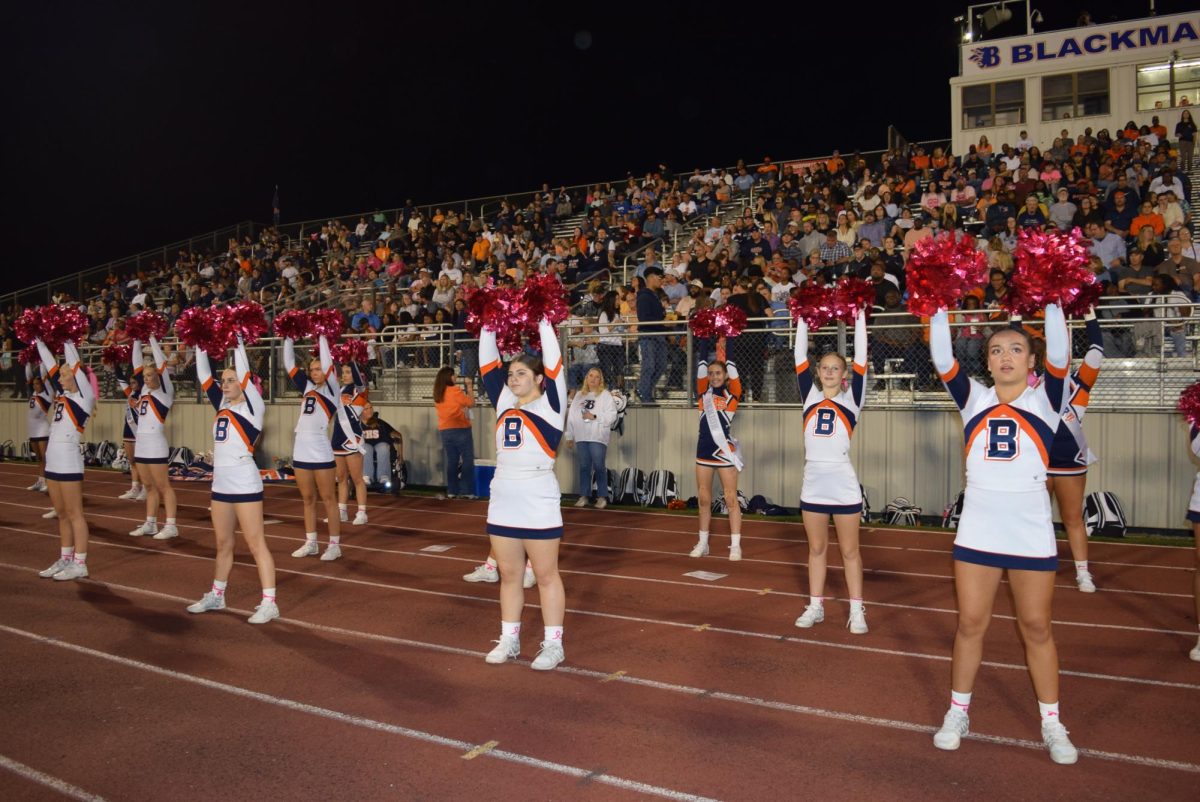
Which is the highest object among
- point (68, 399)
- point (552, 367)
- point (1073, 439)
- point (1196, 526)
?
point (552, 367)

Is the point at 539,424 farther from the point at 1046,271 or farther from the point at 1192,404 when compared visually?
the point at 1192,404

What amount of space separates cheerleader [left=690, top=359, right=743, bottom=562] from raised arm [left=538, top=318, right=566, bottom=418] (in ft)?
11.9

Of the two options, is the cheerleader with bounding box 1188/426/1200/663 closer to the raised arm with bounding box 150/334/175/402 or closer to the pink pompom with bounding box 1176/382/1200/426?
the pink pompom with bounding box 1176/382/1200/426

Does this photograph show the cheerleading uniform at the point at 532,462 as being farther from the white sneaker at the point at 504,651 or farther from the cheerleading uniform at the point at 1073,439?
the cheerleading uniform at the point at 1073,439

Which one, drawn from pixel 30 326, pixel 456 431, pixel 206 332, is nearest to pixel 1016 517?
pixel 206 332

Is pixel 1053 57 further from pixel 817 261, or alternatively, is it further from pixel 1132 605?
pixel 1132 605

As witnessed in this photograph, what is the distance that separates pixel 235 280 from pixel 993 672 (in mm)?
26175

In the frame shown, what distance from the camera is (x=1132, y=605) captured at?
7.74 meters

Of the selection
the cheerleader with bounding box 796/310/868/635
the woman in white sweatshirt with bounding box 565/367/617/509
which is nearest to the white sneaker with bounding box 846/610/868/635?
the cheerleader with bounding box 796/310/868/635

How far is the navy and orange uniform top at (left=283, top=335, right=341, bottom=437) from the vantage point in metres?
9.86

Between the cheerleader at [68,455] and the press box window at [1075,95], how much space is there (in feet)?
68.7

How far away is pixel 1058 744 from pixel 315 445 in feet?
24.4

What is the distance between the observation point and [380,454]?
15.6 metres

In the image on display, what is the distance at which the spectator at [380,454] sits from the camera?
15539mm
